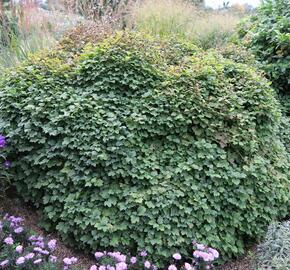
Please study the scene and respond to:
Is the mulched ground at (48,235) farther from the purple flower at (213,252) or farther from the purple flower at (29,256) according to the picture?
the purple flower at (29,256)

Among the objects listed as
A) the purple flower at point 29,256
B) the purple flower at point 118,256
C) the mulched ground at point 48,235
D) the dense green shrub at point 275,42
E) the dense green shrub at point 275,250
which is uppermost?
the dense green shrub at point 275,42

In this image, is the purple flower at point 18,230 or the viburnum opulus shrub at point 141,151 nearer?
the purple flower at point 18,230

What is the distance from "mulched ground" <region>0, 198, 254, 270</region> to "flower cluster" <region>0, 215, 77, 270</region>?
0.18 metres

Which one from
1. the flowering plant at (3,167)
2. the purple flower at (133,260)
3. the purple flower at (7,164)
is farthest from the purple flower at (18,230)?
the purple flower at (133,260)

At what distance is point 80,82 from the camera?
10.9ft

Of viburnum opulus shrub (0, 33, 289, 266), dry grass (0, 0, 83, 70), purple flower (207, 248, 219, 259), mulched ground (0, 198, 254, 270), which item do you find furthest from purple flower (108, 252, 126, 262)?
dry grass (0, 0, 83, 70)

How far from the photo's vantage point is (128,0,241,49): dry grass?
18.8ft

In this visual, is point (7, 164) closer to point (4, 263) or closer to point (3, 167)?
point (3, 167)

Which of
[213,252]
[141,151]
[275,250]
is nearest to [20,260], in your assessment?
[141,151]

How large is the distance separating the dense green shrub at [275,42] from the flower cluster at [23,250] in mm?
3300

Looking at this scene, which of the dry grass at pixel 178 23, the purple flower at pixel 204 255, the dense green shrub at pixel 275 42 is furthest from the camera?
the dry grass at pixel 178 23

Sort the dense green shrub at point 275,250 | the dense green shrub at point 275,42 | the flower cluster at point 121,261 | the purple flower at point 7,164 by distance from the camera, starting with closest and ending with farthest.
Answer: the flower cluster at point 121,261
the dense green shrub at point 275,250
the purple flower at point 7,164
the dense green shrub at point 275,42

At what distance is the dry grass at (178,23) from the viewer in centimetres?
572

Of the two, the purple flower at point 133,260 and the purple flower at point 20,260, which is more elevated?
the purple flower at point 20,260
